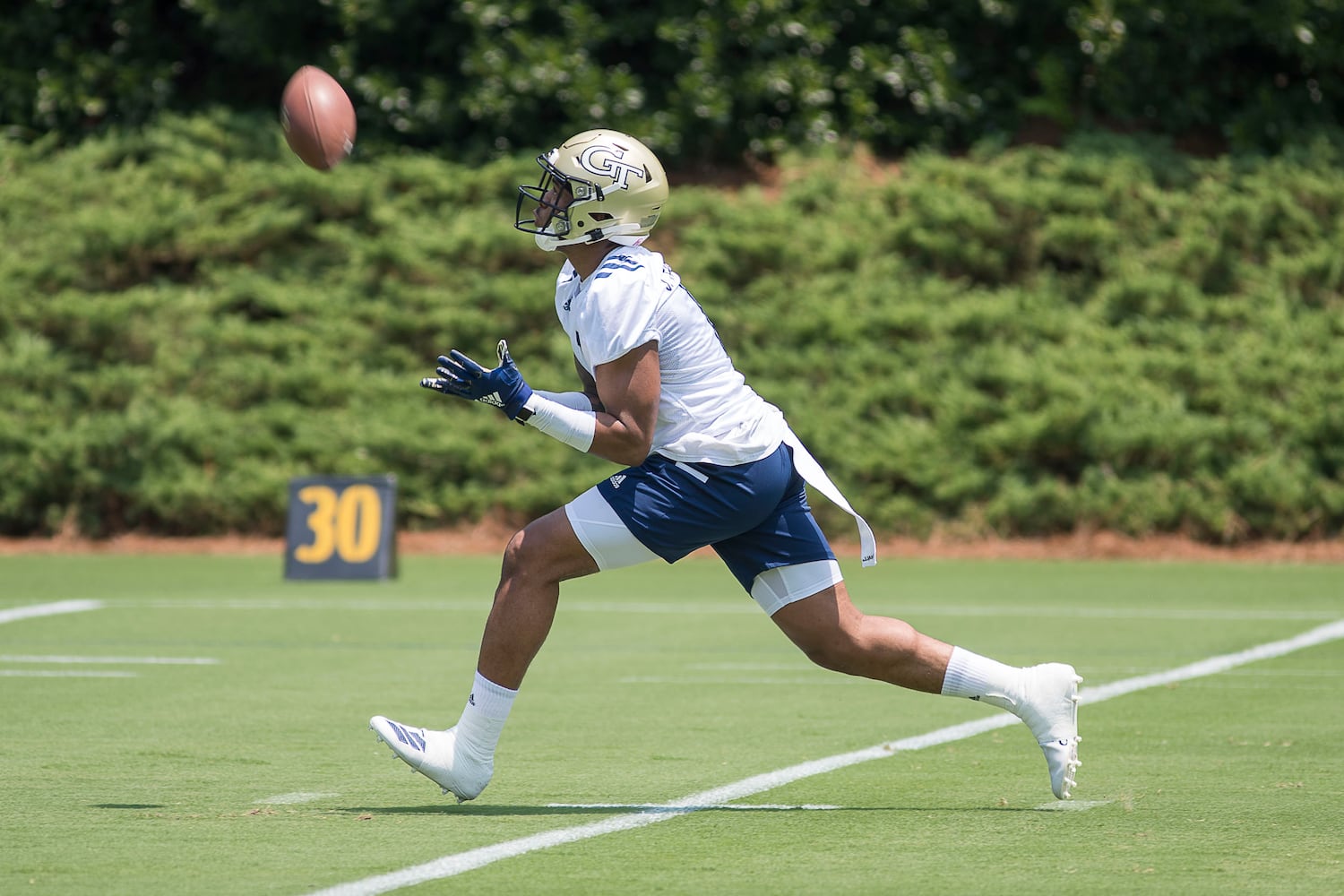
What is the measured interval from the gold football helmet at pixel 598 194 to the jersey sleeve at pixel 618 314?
252 mm

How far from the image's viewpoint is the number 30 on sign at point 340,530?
14.9 meters

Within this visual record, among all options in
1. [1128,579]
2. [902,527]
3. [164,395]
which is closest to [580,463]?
[902,527]

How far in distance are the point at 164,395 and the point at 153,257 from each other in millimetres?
1771

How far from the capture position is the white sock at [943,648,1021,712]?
5855 millimetres

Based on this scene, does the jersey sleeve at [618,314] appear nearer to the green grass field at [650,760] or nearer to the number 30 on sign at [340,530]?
the green grass field at [650,760]

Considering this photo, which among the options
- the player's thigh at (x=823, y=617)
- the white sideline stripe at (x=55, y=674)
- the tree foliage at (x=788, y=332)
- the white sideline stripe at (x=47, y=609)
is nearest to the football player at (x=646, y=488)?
the player's thigh at (x=823, y=617)

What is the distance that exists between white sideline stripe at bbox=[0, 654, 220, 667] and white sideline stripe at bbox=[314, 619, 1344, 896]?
4.21m

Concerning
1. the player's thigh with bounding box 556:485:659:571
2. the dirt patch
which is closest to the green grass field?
A: the player's thigh with bounding box 556:485:659:571

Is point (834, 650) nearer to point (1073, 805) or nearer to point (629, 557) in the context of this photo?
point (629, 557)

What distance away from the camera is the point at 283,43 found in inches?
894

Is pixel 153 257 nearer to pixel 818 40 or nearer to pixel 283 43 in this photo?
pixel 283 43

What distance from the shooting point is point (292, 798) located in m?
5.90

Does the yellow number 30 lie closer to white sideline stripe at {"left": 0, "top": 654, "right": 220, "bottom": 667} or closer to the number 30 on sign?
the number 30 on sign

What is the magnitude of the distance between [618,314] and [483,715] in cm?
127
